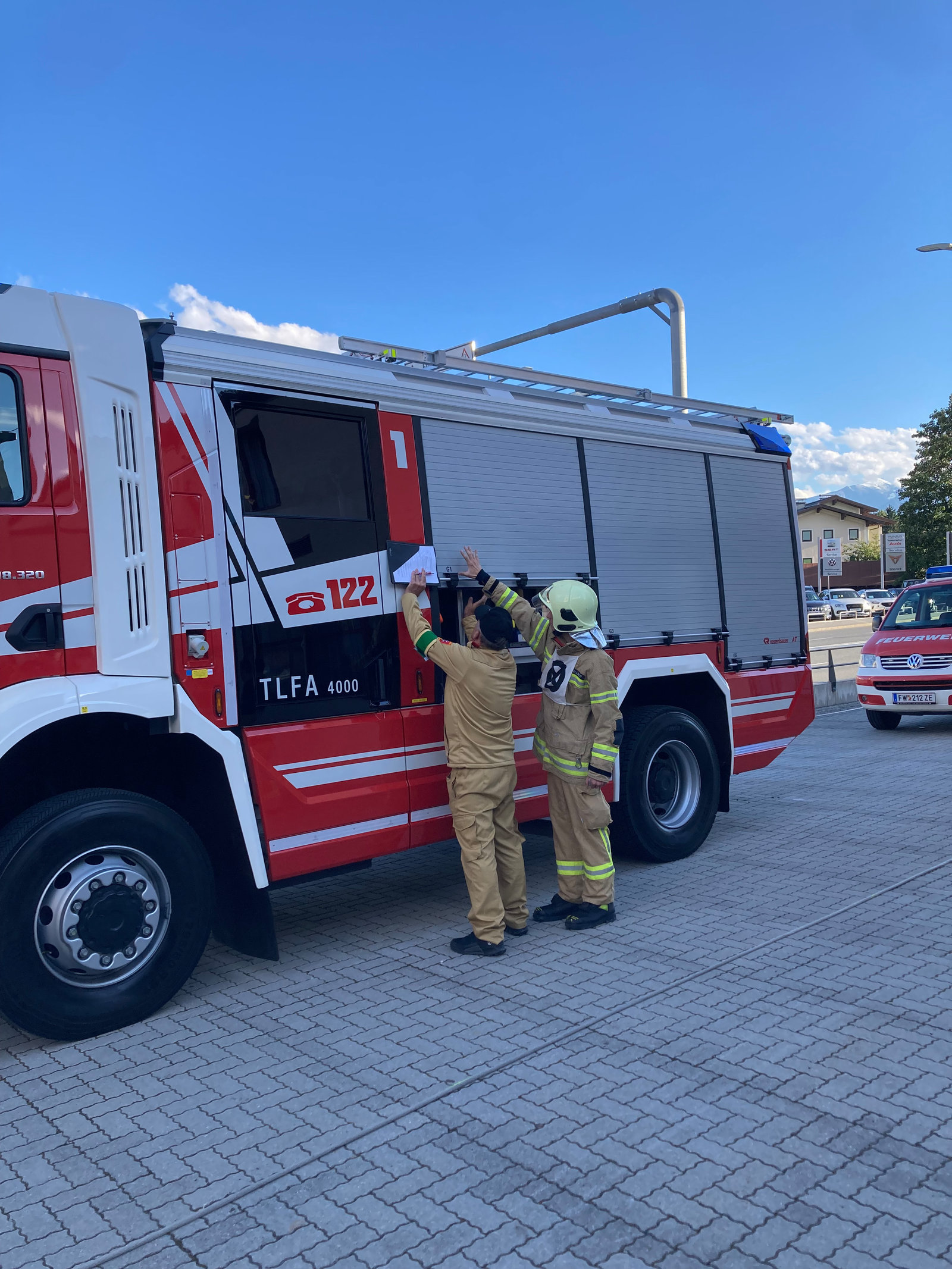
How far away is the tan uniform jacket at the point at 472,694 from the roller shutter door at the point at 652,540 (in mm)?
1433

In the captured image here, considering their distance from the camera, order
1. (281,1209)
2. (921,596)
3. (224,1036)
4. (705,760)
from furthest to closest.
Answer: (921,596) < (705,760) < (224,1036) < (281,1209)

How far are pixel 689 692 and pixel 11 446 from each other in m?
4.75

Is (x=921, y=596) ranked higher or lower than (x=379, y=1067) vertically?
higher

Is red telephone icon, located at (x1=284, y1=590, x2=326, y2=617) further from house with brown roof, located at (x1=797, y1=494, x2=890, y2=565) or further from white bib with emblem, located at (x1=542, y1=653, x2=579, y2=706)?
house with brown roof, located at (x1=797, y1=494, x2=890, y2=565)

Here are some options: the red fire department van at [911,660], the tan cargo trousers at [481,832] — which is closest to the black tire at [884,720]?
the red fire department van at [911,660]

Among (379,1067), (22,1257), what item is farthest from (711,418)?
(22,1257)

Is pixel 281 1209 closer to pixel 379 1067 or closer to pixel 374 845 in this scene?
pixel 379 1067

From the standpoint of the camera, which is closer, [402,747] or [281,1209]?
[281,1209]

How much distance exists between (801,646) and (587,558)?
263 centimetres

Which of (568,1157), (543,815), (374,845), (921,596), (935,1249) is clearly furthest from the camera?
(921,596)

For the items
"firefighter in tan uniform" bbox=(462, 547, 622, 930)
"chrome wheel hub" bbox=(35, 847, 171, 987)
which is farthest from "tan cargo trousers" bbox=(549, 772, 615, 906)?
"chrome wheel hub" bbox=(35, 847, 171, 987)

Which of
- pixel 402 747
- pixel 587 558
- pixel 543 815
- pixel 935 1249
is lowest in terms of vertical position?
pixel 935 1249

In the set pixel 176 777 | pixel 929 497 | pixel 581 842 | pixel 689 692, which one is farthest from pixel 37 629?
pixel 929 497

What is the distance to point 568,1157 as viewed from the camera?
3098 millimetres
